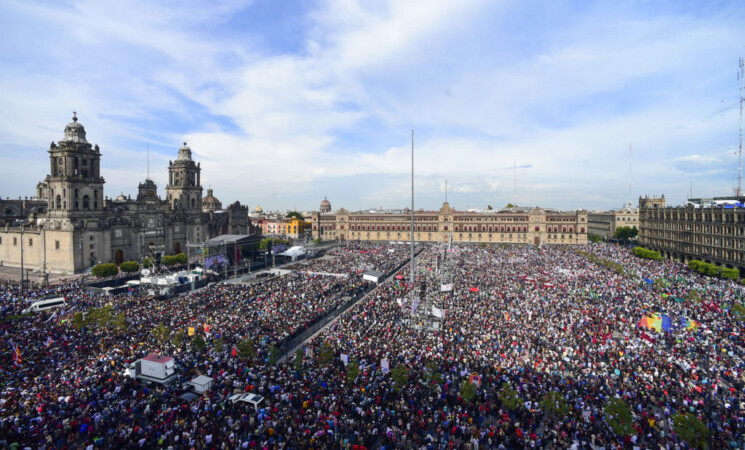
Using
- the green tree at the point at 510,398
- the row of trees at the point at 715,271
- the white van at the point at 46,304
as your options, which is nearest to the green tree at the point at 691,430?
the green tree at the point at 510,398

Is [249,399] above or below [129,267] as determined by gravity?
below

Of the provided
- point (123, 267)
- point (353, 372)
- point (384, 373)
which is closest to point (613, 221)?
point (384, 373)

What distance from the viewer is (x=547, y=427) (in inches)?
637

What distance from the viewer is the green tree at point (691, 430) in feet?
45.1

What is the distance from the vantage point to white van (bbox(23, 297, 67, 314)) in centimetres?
3030

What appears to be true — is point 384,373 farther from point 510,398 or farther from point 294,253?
point 294,253

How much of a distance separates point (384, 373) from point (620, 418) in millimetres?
10026

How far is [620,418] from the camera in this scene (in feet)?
47.7

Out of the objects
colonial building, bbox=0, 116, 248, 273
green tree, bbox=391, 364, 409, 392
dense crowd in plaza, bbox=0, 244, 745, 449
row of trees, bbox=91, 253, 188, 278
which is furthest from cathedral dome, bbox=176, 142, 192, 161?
green tree, bbox=391, 364, 409, 392

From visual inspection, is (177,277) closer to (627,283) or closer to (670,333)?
(670,333)

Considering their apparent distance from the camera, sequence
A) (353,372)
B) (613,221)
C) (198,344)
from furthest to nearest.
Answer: (613,221)
(198,344)
(353,372)

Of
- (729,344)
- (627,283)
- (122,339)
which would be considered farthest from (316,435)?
(627,283)

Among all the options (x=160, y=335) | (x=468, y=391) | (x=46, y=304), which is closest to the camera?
(x=468, y=391)

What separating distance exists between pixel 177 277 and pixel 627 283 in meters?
47.2
